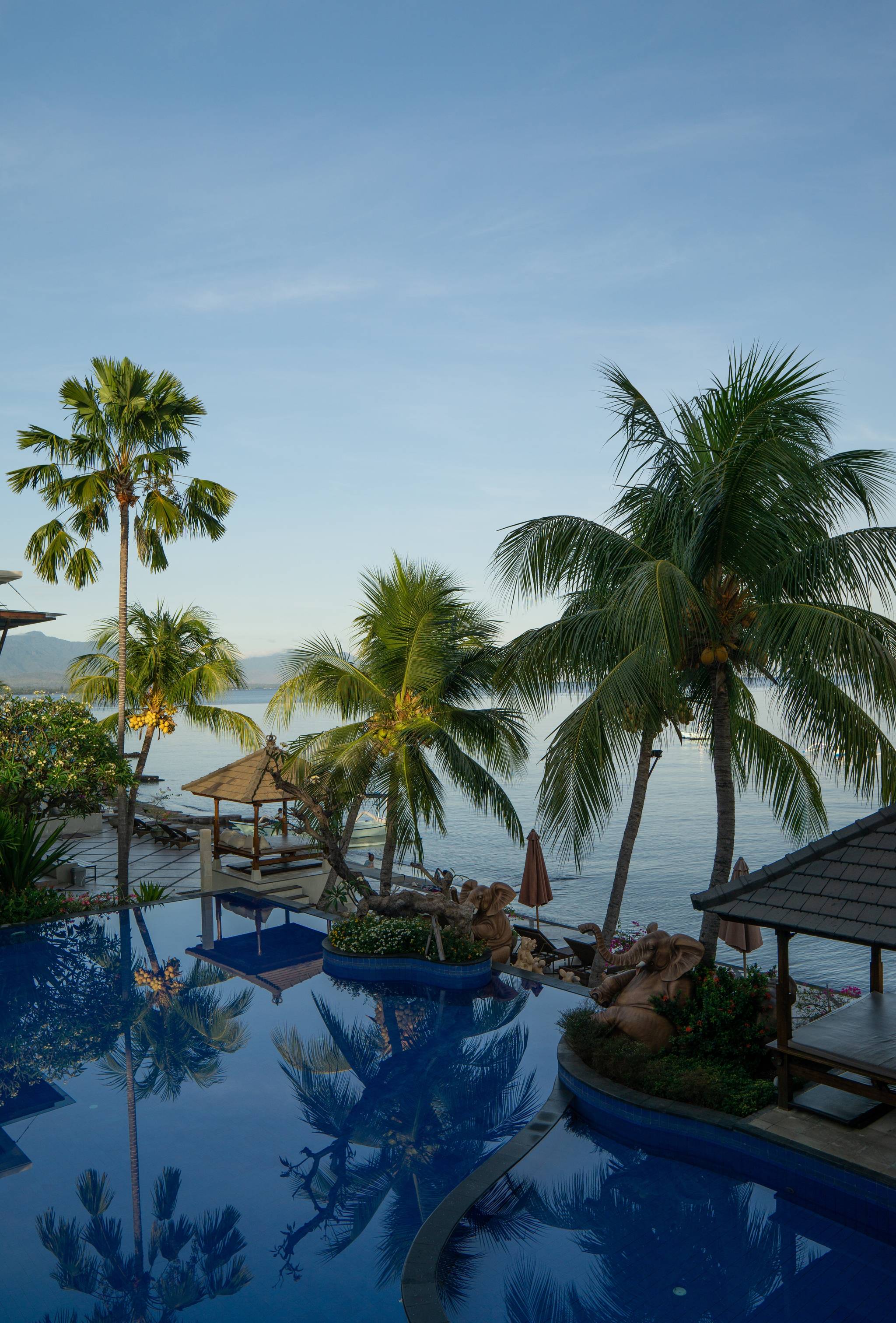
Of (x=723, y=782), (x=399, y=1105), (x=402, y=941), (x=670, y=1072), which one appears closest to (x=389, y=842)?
(x=402, y=941)

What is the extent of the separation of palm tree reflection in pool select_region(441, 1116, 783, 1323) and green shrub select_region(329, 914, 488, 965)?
4616mm

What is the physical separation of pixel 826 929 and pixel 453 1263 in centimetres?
345

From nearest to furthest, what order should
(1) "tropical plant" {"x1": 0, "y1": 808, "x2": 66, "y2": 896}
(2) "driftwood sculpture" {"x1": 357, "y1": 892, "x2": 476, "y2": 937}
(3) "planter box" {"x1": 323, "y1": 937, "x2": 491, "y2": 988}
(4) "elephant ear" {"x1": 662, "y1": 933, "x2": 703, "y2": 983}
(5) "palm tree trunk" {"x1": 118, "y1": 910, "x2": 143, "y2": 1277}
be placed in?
(5) "palm tree trunk" {"x1": 118, "y1": 910, "x2": 143, "y2": 1277} < (4) "elephant ear" {"x1": 662, "y1": 933, "x2": 703, "y2": 983} < (3) "planter box" {"x1": 323, "y1": 937, "x2": 491, "y2": 988} < (2) "driftwood sculpture" {"x1": 357, "y1": 892, "x2": 476, "y2": 937} < (1) "tropical plant" {"x1": 0, "y1": 808, "x2": 66, "y2": 896}

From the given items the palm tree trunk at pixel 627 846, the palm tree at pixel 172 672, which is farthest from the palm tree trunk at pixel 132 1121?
the palm tree at pixel 172 672

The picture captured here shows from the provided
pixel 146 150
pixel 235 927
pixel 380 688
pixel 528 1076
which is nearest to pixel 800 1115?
pixel 528 1076

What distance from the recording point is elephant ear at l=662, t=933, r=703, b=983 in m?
8.48

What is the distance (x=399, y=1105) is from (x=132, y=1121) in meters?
2.40

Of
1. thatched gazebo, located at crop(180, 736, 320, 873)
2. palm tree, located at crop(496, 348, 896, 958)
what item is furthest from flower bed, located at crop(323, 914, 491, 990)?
thatched gazebo, located at crop(180, 736, 320, 873)

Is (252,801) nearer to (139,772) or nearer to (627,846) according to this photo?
(139,772)

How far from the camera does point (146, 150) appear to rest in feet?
46.8

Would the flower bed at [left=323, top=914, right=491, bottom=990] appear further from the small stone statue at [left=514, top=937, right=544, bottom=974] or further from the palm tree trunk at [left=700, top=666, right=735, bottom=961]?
the palm tree trunk at [left=700, top=666, right=735, bottom=961]

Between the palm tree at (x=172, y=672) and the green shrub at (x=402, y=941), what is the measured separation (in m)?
8.51

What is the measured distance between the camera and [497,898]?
41.3 ft

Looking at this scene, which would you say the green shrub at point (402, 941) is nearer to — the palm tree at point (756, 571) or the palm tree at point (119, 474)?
the palm tree at point (756, 571)
